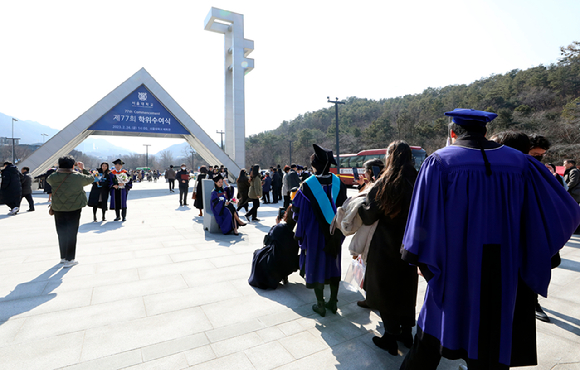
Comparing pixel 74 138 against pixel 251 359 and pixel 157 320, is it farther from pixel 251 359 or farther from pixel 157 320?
pixel 251 359

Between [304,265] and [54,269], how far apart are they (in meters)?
4.13

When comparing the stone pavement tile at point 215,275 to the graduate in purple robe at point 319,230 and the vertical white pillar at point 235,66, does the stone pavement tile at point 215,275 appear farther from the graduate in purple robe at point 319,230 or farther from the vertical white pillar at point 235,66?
the vertical white pillar at point 235,66

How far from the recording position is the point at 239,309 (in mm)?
3307

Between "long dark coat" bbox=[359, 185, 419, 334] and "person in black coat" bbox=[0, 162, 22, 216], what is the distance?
12167 mm

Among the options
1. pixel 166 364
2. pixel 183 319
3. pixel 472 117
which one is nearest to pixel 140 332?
pixel 183 319

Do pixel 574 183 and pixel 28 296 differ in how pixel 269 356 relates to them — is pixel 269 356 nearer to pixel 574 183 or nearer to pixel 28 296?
pixel 28 296

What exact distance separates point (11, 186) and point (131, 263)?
329 inches

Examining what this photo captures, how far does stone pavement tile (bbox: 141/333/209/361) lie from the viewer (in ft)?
8.19

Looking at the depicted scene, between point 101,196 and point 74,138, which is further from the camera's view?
point 74,138

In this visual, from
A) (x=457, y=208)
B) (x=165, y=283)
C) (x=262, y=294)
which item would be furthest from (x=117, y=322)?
(x=457, y=208)

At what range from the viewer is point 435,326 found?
1.69 meters

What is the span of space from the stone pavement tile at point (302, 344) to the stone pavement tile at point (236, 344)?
0.81ft

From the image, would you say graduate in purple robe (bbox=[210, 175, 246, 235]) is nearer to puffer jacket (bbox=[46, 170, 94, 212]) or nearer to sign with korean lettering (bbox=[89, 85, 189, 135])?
puffer jacket (bbox=[46, 170, 94, 212])

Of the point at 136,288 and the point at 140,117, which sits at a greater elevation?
the point at 140,117
